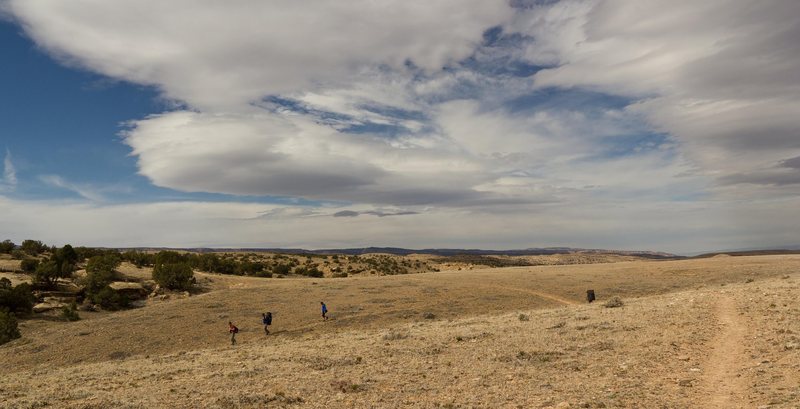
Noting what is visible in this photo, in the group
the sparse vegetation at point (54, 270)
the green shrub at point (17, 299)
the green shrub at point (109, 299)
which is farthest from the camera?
the sparse vegetation at point (54, 270)

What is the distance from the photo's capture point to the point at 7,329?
26781 millimetres

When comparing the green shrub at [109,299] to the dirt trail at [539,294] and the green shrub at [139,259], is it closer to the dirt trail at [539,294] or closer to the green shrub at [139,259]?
the green shrub at [139,259]

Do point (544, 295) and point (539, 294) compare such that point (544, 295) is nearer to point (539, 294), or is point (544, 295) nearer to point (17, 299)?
point (539, 294)

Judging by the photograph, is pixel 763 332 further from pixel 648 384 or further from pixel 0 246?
pixel 0 246

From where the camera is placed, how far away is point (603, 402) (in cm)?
1118

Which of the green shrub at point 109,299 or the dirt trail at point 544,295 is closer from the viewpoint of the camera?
the green shrub at point 109,299

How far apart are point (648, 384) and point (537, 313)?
55.5 feet

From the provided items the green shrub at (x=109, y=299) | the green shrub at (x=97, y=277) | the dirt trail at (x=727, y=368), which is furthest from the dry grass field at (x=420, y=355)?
the green shrub at (x=97, y=277)

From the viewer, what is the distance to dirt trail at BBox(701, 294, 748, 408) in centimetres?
1095

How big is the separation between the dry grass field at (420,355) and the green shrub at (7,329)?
100 cm

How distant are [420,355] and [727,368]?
10.5 metres

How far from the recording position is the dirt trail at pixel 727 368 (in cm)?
1095

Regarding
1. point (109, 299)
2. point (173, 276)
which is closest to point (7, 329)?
point (109, 299)

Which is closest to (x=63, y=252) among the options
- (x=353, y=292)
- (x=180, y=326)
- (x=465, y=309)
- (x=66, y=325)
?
(x=66, y=325)
